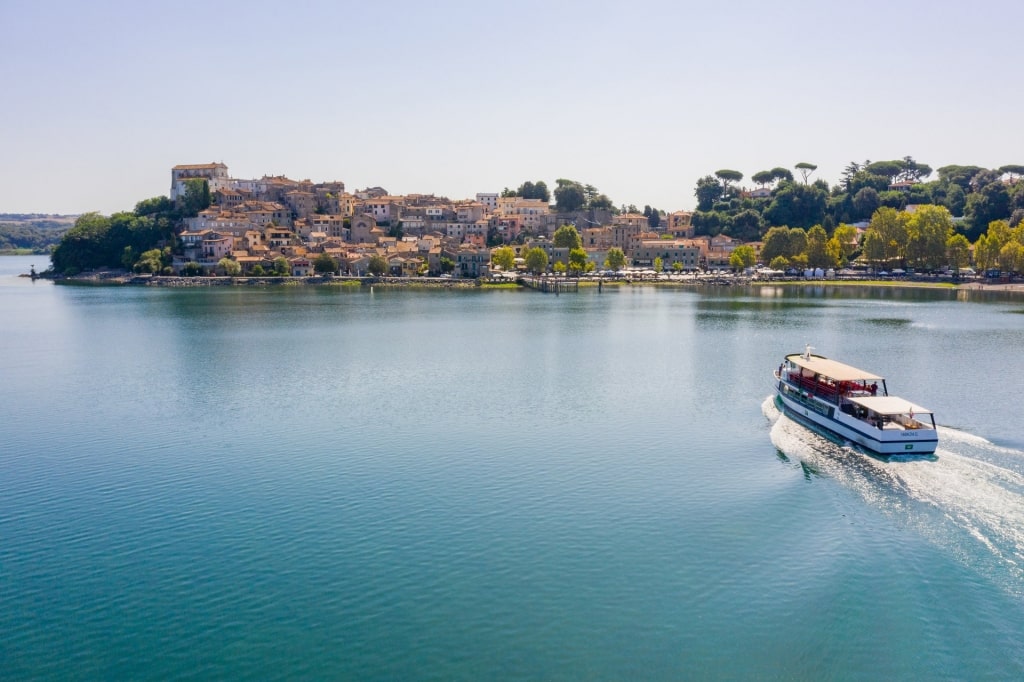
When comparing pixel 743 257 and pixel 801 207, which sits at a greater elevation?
pixel 801 207

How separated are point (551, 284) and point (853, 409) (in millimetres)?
70121

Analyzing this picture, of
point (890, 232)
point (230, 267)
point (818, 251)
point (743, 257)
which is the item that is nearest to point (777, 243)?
point (743, 257)

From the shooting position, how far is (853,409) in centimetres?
2169

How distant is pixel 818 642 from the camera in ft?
38.0

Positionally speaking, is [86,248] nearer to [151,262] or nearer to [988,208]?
[151,262]

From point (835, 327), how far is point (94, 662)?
47.6m

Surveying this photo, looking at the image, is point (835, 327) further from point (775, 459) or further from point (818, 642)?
point (818, 642)

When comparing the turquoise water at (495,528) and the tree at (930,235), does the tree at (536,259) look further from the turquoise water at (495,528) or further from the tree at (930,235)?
the turquoise water at (495,528)

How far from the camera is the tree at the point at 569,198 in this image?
435 feet

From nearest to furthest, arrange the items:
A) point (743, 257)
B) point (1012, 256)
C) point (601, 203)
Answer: point (1012, 256), point (743, 257), point (601, 203)

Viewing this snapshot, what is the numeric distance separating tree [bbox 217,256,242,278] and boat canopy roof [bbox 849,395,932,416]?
298 ft

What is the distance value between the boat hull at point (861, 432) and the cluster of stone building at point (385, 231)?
82092 mm

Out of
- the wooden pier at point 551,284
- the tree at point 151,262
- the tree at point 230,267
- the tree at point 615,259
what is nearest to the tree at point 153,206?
the tree at point 151,262

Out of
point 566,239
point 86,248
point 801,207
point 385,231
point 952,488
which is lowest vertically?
point 952,488
